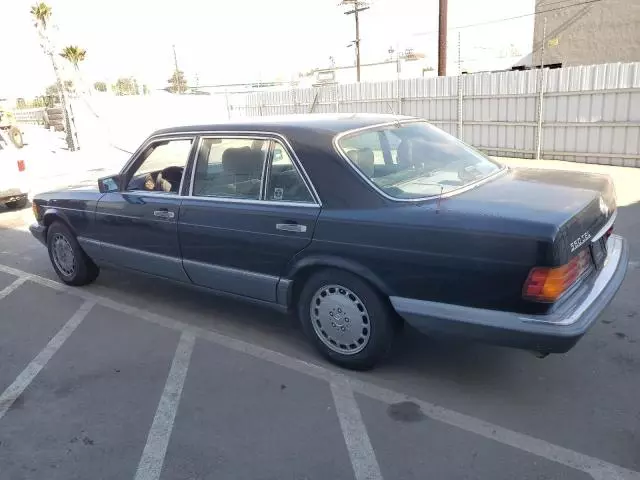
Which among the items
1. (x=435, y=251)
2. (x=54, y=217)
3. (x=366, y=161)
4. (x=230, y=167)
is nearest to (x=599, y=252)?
(x=435, y=251)

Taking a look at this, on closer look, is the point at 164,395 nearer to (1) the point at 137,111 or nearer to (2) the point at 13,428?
(2) the point at 13,428

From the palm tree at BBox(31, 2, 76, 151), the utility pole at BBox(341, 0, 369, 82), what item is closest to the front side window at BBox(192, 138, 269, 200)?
the palm tree at BBox(31, 2, 76, 151)

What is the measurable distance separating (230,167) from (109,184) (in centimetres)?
143

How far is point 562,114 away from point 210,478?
11.5 meters

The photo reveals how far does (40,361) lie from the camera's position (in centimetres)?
406

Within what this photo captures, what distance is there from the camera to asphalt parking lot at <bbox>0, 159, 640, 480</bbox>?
2777mm

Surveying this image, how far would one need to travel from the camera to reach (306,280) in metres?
3.68

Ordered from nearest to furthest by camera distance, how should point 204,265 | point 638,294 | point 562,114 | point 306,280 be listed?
point 306,280, point 204,265, point 638,294, point 562,114

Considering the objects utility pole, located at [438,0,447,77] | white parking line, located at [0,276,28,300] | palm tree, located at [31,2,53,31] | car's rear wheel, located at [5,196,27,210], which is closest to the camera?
white parking line, located at [0,276,28,300]

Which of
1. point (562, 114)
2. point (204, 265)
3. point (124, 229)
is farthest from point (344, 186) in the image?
point (562, 114)

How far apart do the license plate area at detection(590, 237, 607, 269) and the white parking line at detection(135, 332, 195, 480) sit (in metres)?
2.67

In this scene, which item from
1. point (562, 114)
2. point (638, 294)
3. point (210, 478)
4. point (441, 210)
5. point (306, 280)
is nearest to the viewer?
point (210, 478)

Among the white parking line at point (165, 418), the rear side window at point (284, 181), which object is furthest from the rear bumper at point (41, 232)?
the rear side window at point (284, 181)

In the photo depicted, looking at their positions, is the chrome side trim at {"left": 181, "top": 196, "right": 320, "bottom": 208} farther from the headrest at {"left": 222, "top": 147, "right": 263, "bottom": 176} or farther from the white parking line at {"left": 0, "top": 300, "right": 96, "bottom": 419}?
the white parking line at {"left": 0, "top": 300, "right": 96, "bottom": 419}
